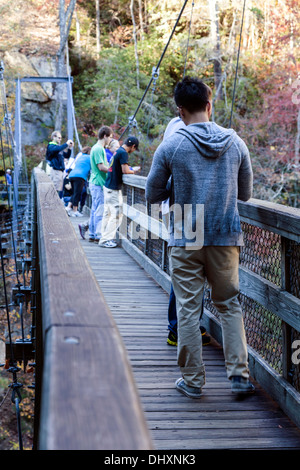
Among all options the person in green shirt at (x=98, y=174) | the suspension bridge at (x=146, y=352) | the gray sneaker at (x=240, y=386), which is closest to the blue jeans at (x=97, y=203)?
the person in green shirt at (x=98, y=174)

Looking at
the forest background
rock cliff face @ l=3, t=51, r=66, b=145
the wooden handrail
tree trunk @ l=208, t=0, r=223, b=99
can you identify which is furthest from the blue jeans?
rock cliff face @ l=3, t=51, r=66, b=145

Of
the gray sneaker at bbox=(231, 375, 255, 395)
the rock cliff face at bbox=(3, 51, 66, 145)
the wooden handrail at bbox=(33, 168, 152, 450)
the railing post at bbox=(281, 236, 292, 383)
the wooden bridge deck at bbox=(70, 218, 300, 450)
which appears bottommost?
the wooden bridge deck at bbox=(70, 218, 300, 450)

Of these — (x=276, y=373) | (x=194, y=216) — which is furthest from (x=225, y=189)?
(x=276, y=373)

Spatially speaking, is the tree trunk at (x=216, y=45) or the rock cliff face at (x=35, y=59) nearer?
the tree trunk at (x=216, y=45)

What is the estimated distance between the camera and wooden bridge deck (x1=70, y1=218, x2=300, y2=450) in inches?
86.4

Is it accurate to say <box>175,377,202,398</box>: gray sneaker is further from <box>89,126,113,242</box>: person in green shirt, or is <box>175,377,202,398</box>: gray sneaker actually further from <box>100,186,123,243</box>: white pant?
<box>89,126,113,242</box>: person in green shirt

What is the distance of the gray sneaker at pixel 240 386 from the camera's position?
8.56 feet

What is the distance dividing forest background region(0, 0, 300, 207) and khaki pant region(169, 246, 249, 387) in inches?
309

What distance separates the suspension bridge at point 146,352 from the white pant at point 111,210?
109 cm

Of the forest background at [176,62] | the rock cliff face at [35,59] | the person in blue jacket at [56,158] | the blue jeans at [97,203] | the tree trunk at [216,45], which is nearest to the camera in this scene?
the blue jeans at [97,203]

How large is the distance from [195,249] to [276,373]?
0.70 metres

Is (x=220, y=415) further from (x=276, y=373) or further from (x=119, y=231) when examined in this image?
(x=119, y=231)

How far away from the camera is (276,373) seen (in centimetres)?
258

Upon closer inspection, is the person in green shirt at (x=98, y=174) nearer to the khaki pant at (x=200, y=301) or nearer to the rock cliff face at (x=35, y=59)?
the khaki pant at (x=200, y=301)
